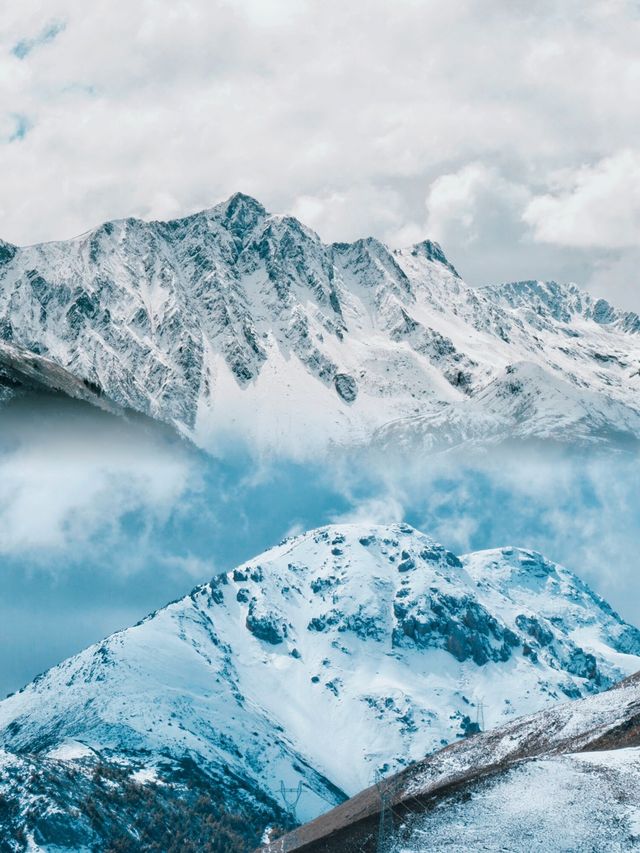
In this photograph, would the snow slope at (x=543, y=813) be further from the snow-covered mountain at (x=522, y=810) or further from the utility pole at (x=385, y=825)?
the utility pole at (x=385, y=825)

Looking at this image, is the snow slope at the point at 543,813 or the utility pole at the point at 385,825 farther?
the utility pole at the point at 385,825

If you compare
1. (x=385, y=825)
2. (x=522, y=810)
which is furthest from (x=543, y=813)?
(x=385, y=825)

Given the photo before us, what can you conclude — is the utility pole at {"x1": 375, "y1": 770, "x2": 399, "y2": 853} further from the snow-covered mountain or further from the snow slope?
the snow slope

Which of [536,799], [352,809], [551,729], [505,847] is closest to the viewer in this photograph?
[505,847]

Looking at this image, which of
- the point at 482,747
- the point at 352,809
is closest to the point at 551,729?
the point at 482,747

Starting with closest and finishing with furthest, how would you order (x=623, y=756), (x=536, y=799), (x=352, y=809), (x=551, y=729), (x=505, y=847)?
(x=505, y=847), (x=536, y=799), (x=623, y=756), (x=352, y=809), (x=551, y=729)

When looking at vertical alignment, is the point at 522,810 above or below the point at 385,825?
above

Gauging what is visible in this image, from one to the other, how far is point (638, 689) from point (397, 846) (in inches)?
2739

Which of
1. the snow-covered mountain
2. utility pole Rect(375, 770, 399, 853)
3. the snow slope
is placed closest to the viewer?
the snow slope

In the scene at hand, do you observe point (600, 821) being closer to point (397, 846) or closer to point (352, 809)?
point (397, 846)

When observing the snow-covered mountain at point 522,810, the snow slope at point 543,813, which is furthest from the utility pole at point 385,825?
the snow slope at point 543,813

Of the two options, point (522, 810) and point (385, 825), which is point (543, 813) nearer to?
point (522, 810)

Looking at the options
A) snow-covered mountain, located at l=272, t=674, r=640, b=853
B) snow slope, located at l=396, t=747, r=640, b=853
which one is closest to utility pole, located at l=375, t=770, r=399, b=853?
snow-covered mountain, located at l=272, t=674, r=640, b=853

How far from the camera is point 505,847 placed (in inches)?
4124
